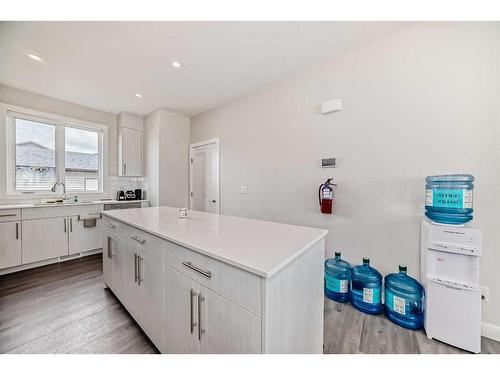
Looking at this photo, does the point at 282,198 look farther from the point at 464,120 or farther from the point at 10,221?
the point at 10,221

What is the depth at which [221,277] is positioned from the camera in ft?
2.94

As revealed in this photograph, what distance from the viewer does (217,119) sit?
12.0 ft

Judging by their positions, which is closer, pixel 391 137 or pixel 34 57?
pixel 391 137

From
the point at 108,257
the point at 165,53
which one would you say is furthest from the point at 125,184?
the point at 165,53

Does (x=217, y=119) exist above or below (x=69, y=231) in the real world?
above

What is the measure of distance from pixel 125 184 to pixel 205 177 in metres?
1.80

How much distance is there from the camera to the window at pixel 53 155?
304cm

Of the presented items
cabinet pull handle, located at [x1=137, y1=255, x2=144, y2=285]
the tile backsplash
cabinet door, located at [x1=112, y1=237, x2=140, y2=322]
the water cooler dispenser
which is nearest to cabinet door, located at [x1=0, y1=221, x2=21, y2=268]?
the tile backsplash

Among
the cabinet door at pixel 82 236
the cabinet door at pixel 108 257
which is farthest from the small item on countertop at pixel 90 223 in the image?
the cabinet door at pixel 108 257

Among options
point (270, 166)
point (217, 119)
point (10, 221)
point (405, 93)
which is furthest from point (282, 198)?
point (10, 221)

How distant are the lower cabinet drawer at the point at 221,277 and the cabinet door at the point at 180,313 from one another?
62mm

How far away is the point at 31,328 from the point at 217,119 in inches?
133

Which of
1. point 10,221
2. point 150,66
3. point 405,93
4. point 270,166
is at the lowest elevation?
point 10,221

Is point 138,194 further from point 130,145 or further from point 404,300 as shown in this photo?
point 404,300
